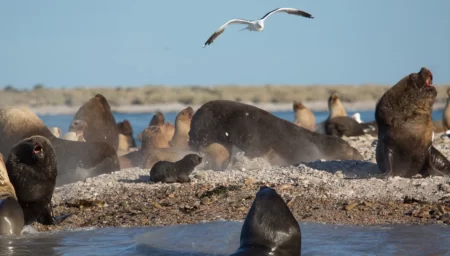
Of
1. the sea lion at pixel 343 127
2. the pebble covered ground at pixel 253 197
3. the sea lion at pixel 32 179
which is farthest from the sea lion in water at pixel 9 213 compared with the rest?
the sea lion at pixel 343 127

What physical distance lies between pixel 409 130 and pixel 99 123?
596 cm

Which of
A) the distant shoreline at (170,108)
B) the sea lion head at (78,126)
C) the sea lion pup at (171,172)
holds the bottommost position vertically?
the distant shoreline at (170,108)

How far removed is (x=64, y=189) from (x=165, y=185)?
114cm

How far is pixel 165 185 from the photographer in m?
10.2

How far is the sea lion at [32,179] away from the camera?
342 inches

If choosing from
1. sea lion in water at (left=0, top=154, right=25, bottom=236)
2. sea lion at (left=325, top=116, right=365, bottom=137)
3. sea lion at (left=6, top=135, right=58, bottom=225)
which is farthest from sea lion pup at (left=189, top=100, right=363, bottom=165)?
sea lion in water at (left=0, top=154, right=25, bottom=236)

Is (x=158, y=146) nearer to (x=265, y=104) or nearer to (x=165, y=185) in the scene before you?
(x=165, y=185)

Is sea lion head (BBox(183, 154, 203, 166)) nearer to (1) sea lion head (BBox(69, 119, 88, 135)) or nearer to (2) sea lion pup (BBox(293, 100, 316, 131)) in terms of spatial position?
(1) sea lion head (BBox(69, 119, 88, 135))

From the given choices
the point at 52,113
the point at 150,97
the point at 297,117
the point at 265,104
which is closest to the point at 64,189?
the point at 297,117

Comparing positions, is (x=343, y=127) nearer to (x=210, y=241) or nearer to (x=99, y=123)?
(x=99, y=123)

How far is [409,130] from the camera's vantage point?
10.3 metres

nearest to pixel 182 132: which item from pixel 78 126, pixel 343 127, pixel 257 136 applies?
pixel 78 126

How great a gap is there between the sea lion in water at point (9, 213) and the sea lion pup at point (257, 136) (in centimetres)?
494

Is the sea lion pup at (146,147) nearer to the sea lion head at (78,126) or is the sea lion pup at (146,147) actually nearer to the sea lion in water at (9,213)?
the sea lion head at (78,126)
